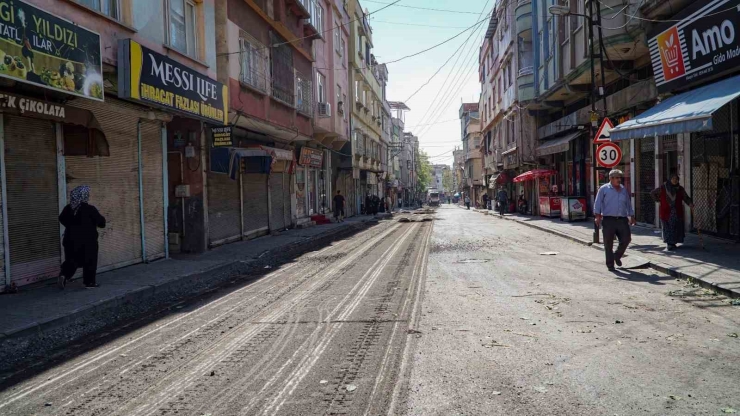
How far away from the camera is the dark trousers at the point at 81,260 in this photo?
8.41 m

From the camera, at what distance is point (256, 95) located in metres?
17.1

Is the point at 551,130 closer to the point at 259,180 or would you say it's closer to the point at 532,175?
the point at 532,175

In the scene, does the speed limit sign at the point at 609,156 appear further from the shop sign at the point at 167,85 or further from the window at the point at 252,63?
the window at the point at 252,63

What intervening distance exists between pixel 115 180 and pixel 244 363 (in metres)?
7.77

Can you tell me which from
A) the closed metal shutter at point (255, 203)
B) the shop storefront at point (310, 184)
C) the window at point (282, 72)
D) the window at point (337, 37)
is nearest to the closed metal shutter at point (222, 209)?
the closed metal shutter at point (255, 203)

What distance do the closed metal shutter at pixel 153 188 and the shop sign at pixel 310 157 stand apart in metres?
10.9

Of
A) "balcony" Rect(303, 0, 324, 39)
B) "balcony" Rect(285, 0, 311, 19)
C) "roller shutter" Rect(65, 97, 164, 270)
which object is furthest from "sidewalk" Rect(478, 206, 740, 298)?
"balcony" Rect(303, 0, 324, 39)

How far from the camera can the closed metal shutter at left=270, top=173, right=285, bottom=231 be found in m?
20.9

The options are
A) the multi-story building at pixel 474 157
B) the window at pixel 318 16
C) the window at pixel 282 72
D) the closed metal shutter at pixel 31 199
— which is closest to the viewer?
the closed metal shutter at pixel 31 199

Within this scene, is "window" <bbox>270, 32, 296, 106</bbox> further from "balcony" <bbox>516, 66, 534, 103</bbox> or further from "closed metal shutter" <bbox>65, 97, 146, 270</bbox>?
"balcony" <bbox>516, 66, 534, 103</bbox>

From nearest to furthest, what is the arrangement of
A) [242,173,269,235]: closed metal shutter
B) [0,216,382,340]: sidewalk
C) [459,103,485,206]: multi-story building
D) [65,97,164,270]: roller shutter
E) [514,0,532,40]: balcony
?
1. [0,216,382,340]: sidewalk
2. [65,97,164,270]: roller shutter
3. [242,173,269,235]: closed metal shutter
4. [514,0,532,40]: balcony
5. [459,103,485,206]: multi-story building

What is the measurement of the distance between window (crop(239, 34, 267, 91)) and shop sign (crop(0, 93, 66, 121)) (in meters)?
7.85

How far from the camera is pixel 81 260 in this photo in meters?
8.50

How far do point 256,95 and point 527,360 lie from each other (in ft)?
46.9
